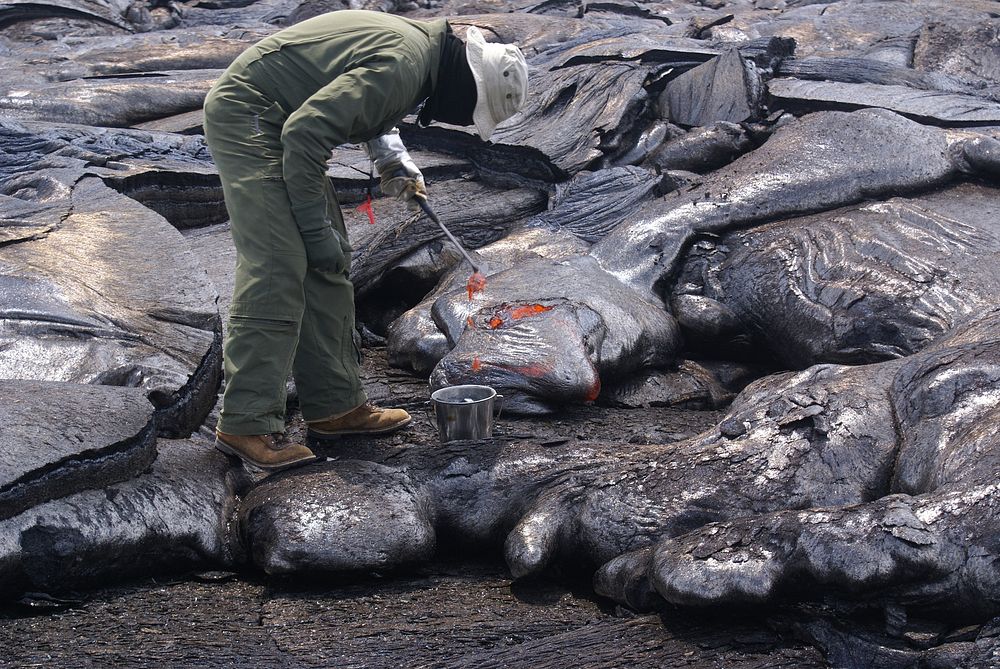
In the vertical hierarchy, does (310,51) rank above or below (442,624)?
above

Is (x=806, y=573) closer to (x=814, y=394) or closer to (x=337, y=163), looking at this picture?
(x=814, y=394)

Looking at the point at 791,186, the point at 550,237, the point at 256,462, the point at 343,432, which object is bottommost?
the point at 343,432

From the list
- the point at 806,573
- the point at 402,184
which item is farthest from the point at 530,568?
the point at 402,184

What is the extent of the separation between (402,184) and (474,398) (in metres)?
0.98

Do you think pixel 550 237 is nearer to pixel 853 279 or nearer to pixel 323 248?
pixel 853 279

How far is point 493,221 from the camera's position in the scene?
22.2 feet

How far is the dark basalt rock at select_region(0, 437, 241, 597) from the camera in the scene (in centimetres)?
319

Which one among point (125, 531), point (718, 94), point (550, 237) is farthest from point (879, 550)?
point (718, 94)

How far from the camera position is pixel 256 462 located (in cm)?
397

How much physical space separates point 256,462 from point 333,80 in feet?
4.76

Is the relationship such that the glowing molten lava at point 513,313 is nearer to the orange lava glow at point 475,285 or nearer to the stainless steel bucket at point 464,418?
the orange lava glow at point 475,285

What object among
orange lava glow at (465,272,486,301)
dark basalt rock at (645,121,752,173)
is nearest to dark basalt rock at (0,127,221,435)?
orange lava glow at (465,272,486,301)

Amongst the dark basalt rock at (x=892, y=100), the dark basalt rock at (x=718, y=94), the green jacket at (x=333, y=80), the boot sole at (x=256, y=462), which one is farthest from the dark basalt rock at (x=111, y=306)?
the dark basalt rock at (x=892, y=100)

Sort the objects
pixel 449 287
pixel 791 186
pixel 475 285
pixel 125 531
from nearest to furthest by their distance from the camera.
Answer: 1. pixel 125 531
2. pixel 475 285
3. pixel 449 287
4. pixel 791 186
